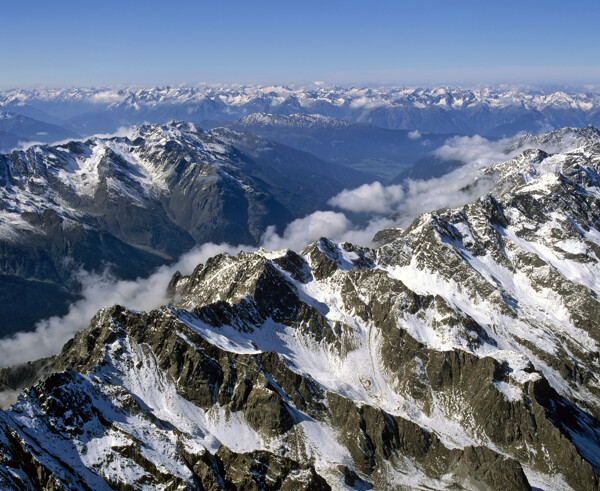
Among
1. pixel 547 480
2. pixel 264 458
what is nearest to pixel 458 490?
pixel 547 480

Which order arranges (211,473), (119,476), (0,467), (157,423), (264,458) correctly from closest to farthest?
(0,467) → (119,476) → (211,473) → (264,458) → (157,423)

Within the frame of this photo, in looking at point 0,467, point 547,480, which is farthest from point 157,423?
point 547,480

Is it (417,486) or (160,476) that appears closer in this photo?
(160,476)

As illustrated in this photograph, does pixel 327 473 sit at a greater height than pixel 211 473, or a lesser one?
lesser

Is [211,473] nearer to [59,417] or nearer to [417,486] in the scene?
[59,417]

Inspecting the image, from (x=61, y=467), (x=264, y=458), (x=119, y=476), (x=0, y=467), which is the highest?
(x=0, y=467)

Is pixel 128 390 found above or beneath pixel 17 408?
beneath

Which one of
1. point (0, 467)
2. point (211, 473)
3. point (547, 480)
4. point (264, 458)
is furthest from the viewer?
point (547, 480)

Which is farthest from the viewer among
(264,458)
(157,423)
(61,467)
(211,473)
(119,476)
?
(157,423)

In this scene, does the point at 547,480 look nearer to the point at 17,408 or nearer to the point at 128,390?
the point at 128,390
